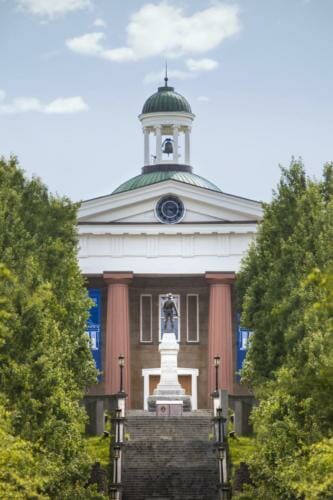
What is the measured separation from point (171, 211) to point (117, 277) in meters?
4.69

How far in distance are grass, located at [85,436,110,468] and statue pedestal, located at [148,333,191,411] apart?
932cm

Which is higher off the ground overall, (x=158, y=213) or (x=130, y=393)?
(x=158, y=213)

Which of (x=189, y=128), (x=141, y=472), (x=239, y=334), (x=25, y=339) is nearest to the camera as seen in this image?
(x=25, y=339)

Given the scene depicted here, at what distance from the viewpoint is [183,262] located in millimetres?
101812

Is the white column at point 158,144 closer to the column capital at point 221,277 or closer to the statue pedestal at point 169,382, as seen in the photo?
the column capital at point 221,277

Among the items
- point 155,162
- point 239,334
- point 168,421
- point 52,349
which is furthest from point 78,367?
point 155,162

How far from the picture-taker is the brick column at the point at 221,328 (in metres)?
98.9

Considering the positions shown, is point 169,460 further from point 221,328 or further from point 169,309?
point 221,328

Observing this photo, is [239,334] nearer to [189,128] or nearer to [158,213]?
[158,213]

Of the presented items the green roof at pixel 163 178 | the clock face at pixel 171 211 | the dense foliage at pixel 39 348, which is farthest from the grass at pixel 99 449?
the green roof at pixel 163 178

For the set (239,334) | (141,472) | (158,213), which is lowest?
(141,472)

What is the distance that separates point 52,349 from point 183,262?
120 ft

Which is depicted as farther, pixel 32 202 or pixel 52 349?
pixel 32 202

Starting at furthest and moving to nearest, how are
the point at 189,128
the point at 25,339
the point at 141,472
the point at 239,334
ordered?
the point at 189,128
the point at 239,334
the point at 141,472
the point at 25,339
